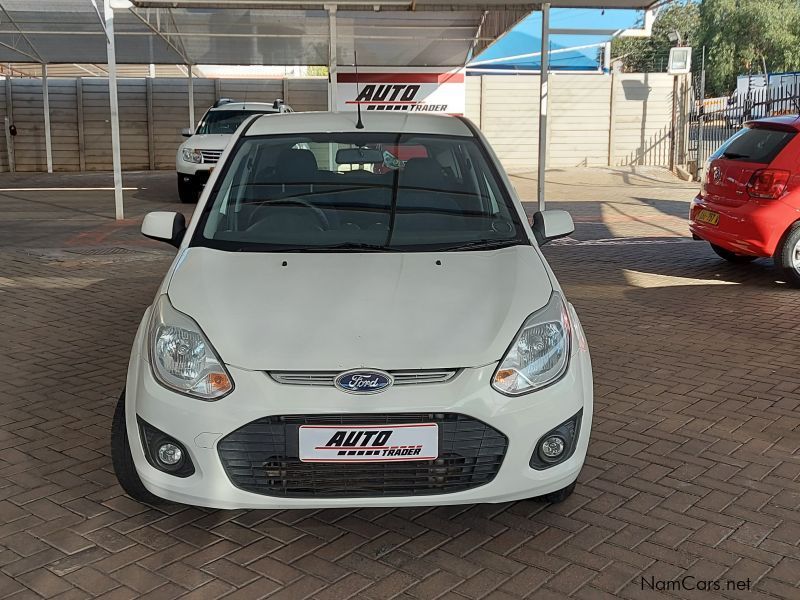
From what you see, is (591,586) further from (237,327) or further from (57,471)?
(57,471)

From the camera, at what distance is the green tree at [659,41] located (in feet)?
173

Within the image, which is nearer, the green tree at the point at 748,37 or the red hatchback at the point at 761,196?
the red hatchback at the point at 761,196

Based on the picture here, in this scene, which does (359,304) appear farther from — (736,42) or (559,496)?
(736,42)

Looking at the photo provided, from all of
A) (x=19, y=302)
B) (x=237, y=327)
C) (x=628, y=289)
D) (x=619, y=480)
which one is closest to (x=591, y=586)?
(x=619, y=480)

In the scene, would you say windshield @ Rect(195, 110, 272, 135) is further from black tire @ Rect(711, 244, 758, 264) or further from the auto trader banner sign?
black tire @ Rect(711, 244, 758, 264)

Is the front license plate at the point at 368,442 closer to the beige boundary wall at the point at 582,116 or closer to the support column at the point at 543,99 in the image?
the support column at the point at 543,99

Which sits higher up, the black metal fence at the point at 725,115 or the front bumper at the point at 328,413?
the black metal fence at the point at 725,115

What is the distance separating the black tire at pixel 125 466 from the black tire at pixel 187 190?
1371cm

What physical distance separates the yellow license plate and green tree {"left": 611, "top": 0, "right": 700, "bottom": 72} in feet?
128

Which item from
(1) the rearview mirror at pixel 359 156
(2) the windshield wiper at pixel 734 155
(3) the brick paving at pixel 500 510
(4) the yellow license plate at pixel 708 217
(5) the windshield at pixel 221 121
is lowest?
(3) the brick paving at pixel 500 510

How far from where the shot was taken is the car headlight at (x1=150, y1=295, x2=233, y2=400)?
3.22 m

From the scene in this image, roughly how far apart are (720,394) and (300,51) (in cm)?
1773

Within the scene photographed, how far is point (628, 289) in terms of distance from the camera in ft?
27.7

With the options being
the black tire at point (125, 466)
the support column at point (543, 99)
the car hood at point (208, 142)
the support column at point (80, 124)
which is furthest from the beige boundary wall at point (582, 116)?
the black tire at point (125, 466)
